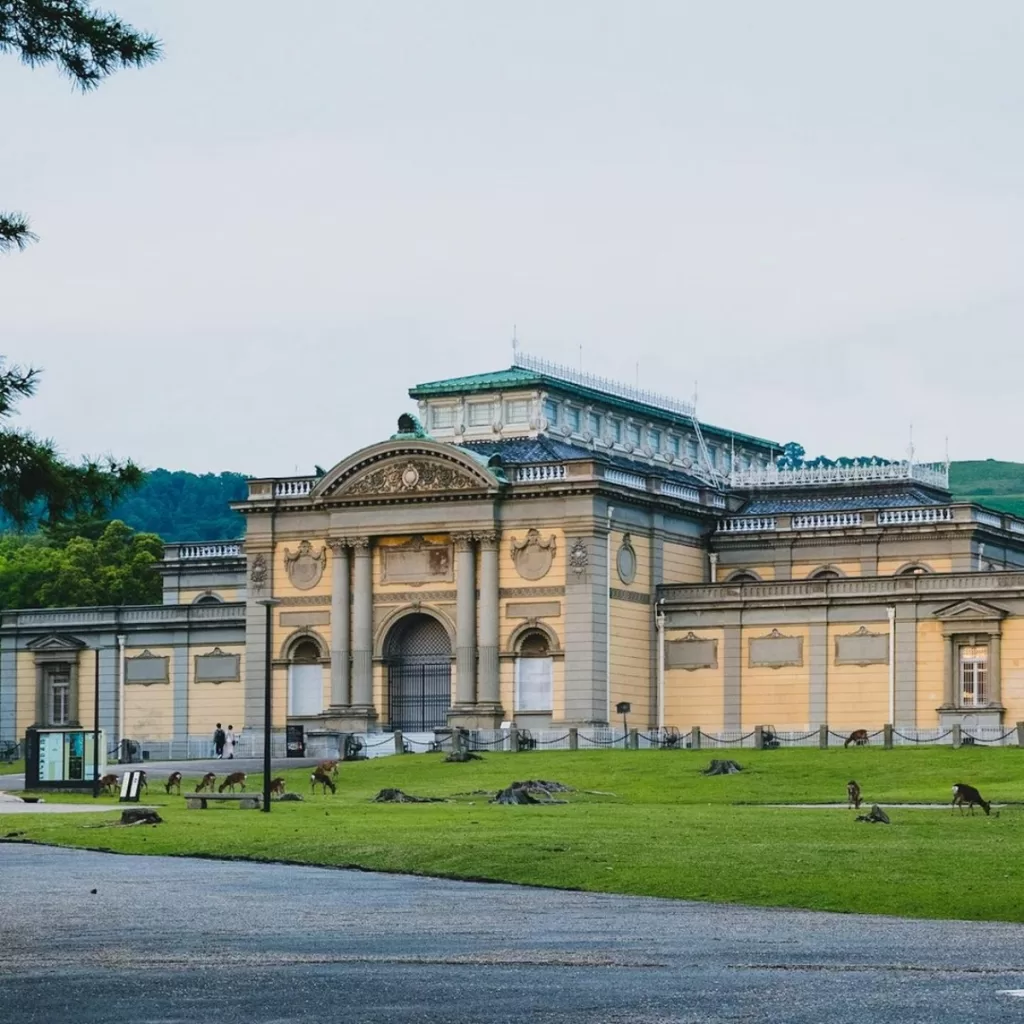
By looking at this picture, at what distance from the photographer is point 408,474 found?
313ft

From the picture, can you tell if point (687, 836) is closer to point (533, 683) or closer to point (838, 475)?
point (533, 683)

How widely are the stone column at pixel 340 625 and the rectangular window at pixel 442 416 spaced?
10.8 metres

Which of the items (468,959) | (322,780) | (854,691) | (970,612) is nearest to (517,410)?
(854,691)

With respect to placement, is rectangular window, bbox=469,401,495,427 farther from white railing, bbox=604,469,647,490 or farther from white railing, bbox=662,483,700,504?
white railing, bbox=604,469,647,490

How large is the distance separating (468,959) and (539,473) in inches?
2700

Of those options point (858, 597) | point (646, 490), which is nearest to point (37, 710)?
point (646, 490)

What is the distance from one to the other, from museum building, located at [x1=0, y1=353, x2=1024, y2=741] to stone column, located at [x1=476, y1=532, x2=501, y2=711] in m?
0.08

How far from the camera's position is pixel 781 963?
25.4 meters

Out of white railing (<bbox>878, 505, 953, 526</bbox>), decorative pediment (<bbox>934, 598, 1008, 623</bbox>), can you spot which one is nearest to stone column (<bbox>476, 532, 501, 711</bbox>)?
white railing (<bbox>878, 505, 953, 526</bbox>)

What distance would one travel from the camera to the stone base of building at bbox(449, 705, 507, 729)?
92.8 meters

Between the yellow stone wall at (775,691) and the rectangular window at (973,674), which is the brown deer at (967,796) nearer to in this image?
the rectangular window at (973,674)

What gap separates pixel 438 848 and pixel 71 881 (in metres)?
6.69

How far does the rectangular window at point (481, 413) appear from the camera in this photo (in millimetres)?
104125

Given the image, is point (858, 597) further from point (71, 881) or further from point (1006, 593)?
point (71, 881)
